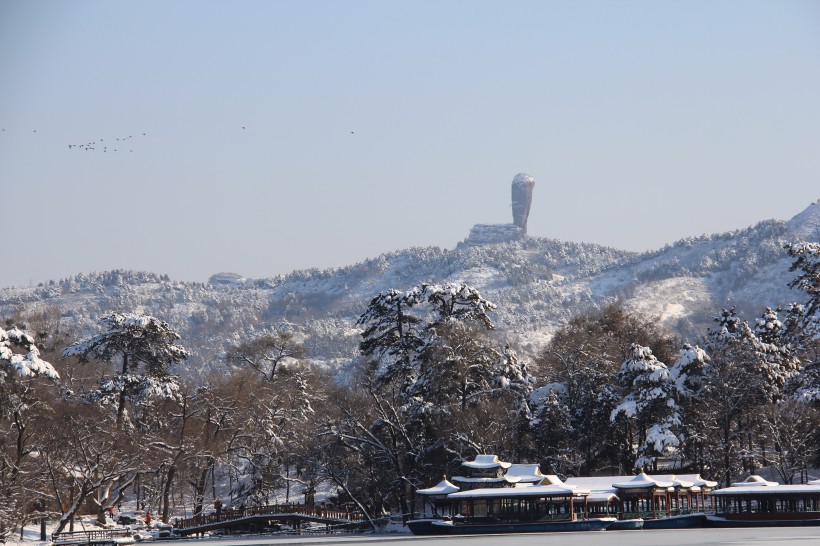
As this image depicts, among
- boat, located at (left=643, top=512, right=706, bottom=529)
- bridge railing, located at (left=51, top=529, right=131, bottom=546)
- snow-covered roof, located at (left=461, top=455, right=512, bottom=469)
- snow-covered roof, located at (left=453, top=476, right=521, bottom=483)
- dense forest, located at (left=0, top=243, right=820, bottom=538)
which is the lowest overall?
bridge railing, located at (left=51, top=529, right=131, bottom=546)

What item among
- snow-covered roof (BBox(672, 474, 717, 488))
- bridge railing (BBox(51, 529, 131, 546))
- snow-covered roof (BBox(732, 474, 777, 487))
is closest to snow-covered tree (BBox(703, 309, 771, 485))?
snow-covered roof (BBox(672, 474, 717, 488))

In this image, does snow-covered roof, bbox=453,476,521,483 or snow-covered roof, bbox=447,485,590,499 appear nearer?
snow-covered roof, bbox=447,485,590,499

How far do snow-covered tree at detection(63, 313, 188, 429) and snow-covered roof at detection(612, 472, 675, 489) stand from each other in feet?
112

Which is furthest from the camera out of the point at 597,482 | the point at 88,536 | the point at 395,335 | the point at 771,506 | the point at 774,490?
the point at 395,335

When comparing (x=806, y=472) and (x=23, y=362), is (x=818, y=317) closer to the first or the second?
(x=806, y=472)

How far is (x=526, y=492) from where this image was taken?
75.8 metres

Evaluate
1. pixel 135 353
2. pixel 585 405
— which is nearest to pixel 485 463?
pixel 585 405

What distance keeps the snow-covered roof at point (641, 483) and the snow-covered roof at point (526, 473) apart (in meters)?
4.90

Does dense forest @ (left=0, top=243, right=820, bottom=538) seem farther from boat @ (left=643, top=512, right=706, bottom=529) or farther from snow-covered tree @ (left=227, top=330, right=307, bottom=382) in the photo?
snow-covered tree @ (left=227, top=330, right=307, bottom=382)

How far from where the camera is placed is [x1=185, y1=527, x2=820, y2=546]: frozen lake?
6048 centimetres

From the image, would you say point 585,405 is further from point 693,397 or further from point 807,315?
point 807,315

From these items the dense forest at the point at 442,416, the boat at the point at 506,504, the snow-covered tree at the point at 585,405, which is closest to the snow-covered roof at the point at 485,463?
the boat at the point at 506,504

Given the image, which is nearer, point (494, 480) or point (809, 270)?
point (494, 480)

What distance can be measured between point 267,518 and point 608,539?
91.2 ft
